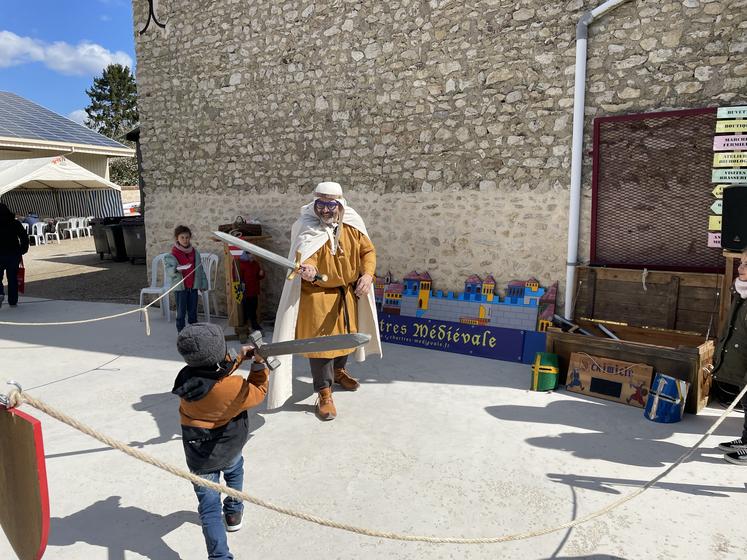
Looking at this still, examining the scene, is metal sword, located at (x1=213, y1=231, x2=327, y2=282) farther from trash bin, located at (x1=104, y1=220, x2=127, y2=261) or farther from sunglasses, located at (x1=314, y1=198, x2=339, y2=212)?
trash bin, located at (x1=104, y1=220, x2=127, y2=261)

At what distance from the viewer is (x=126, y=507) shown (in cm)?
302

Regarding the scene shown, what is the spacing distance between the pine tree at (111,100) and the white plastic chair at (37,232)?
24.2 metres

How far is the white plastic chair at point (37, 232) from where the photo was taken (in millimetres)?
17219

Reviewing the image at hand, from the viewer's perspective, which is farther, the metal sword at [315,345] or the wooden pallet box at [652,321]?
the wooden pallet box at [652,321]

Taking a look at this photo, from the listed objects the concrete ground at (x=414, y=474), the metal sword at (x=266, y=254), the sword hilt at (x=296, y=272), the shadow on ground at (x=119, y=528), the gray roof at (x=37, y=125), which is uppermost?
the gray roof at (x=37, y=125)

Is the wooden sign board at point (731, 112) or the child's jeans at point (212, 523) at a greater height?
the wooden sign board at point (731, 112)

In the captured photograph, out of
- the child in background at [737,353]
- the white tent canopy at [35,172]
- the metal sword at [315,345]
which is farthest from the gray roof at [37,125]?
the child in background at [737,353]

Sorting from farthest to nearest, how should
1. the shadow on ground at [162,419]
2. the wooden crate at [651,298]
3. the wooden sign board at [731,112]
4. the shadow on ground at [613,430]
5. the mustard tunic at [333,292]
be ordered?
the wooden crate at [651,298]
the wooden sign board at [731,112]
the mustard tunic at [333,292]
the shadow on ground at [162,419]
the shadow on ground at [613,430]

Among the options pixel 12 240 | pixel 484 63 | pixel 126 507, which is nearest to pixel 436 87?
pixel 484 63

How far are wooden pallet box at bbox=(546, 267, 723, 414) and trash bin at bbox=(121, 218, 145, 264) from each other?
427 inches

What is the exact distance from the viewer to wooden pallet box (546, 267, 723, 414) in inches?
163

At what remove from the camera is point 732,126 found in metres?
4.49

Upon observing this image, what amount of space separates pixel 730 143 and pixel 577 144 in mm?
1228

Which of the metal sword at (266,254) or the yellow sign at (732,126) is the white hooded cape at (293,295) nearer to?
the metal sword at (266,254)
